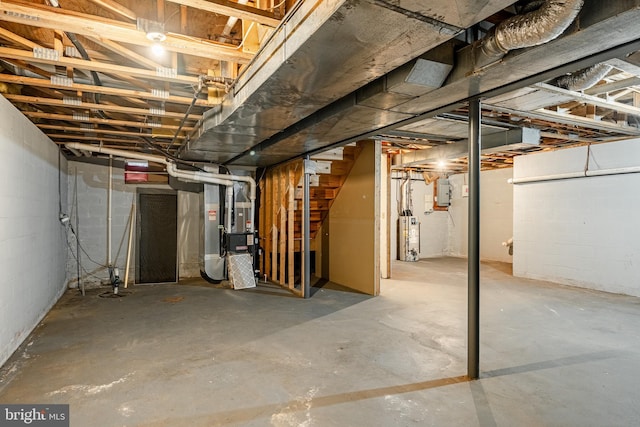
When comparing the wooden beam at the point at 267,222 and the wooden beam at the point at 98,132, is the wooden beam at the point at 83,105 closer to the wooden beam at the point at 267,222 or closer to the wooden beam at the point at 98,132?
the wooden beam at the point at 98,132

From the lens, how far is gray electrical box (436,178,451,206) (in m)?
9.63

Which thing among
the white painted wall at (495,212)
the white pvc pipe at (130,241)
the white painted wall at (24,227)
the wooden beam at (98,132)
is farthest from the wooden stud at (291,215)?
the white painted wall at (495,212)

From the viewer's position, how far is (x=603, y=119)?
168 inches

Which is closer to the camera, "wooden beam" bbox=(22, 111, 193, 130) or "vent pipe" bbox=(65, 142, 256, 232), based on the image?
"wooden beam" bbox=(22, 111, 193, 130)

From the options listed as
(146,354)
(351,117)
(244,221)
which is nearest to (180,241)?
(244,221)

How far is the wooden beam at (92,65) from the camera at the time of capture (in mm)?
2320

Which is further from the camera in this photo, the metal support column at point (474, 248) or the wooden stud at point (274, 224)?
the wooden stud at point (274, 224)

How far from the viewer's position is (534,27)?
5.22 feet

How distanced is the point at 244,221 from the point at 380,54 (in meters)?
4.59

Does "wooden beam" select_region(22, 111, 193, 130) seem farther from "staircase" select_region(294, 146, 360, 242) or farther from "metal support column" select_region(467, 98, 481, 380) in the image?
"metal support column" select_region(467, 98, 481, 380)

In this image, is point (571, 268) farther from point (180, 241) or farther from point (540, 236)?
point (180, 241)

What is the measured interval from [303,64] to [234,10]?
461 mm

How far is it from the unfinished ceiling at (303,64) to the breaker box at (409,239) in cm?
473

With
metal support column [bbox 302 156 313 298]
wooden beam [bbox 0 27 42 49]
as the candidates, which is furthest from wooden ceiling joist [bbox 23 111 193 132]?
metal support column [bbox 302 156 313 298]
